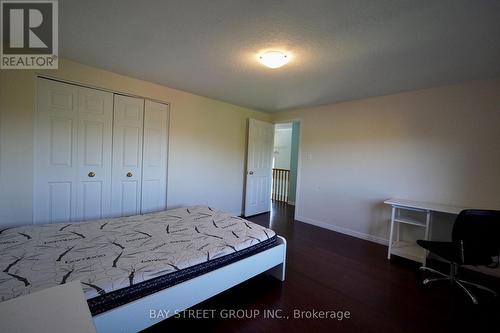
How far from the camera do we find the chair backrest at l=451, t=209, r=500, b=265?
6.18 ft

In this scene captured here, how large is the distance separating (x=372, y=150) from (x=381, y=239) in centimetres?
138

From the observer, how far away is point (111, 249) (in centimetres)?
160

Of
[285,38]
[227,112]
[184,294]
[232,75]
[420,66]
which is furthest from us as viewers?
[227,112]

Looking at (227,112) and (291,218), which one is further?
(291,218)

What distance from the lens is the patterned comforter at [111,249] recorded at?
1213 mm

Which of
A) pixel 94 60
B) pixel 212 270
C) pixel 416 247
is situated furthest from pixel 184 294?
pixel 416 247

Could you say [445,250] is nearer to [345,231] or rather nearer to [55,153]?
[345,231]

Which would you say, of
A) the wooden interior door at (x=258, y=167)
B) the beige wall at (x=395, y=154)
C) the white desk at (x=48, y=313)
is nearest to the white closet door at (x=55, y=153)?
the white desk at (x=48, y=313)

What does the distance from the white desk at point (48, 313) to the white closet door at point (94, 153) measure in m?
2.27

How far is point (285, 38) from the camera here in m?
1.76

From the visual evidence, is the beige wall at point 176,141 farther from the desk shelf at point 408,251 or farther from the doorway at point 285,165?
the desk shelf at point 408,251

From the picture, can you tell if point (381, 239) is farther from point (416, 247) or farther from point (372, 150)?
point (372, 150)

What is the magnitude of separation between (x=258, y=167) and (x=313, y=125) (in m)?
1.42

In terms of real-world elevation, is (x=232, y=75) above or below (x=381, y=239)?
above
